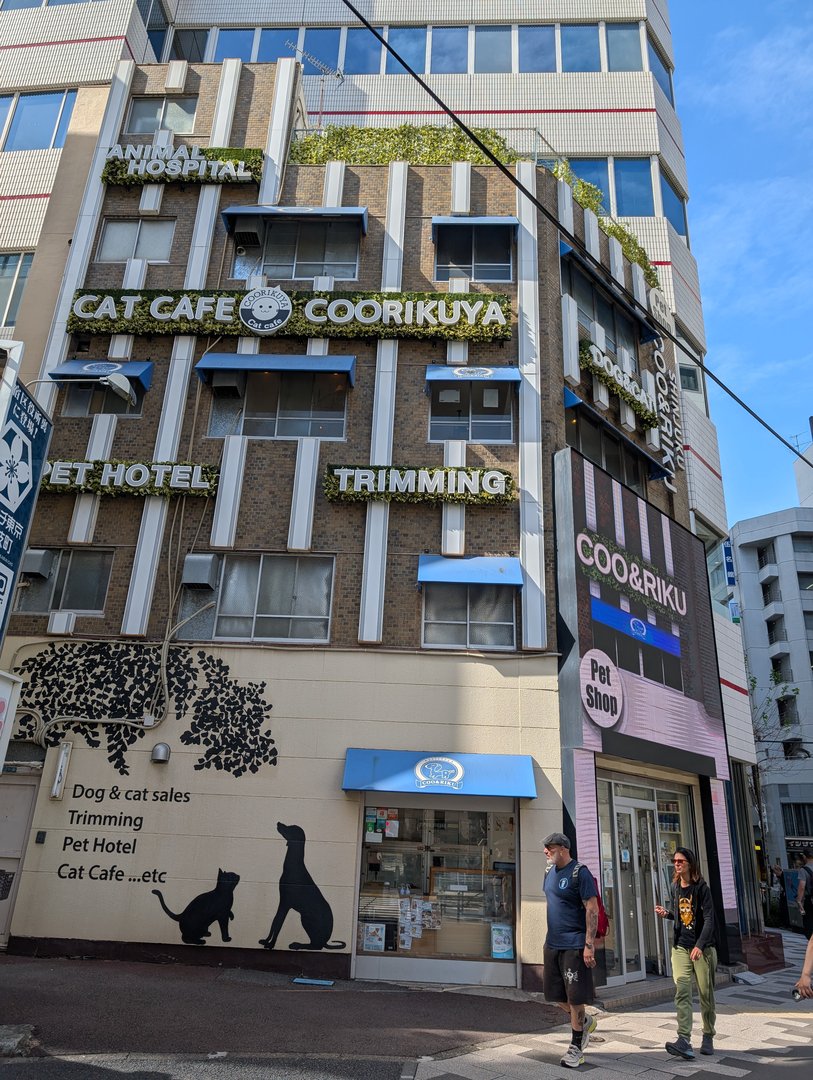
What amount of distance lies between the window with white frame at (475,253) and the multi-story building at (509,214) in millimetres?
65

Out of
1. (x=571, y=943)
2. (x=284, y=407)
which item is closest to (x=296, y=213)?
(x=284, y=407)

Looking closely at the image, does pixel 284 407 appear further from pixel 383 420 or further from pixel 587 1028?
pixel 587 1028

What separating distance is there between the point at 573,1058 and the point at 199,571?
916 cm

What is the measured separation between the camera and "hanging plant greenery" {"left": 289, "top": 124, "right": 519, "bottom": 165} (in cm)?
1714

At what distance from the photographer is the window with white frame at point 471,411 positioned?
14727 mm

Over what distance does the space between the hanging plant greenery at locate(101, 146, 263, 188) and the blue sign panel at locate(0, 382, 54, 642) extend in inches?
332

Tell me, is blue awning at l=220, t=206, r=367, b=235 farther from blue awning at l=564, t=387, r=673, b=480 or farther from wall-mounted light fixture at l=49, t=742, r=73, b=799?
wall-mounted light fixture at l=49, t=742, r=73, b=799

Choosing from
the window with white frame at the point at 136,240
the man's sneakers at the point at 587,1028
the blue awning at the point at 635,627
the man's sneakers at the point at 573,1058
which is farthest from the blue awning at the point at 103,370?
the man's sneakers at the point at 573,1058

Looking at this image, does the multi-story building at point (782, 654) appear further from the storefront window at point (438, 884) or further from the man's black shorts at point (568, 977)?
the man's black shorts at point (568, 977)

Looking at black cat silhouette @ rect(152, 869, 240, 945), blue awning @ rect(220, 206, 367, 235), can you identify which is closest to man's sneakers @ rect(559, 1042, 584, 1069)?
black cat silhouette @ rect(152, 869, 240, 945)

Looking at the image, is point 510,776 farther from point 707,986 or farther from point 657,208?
point 657,208

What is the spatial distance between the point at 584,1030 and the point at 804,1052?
9.14ft

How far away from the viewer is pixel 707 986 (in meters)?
7.96

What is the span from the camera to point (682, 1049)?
754 centimetres
